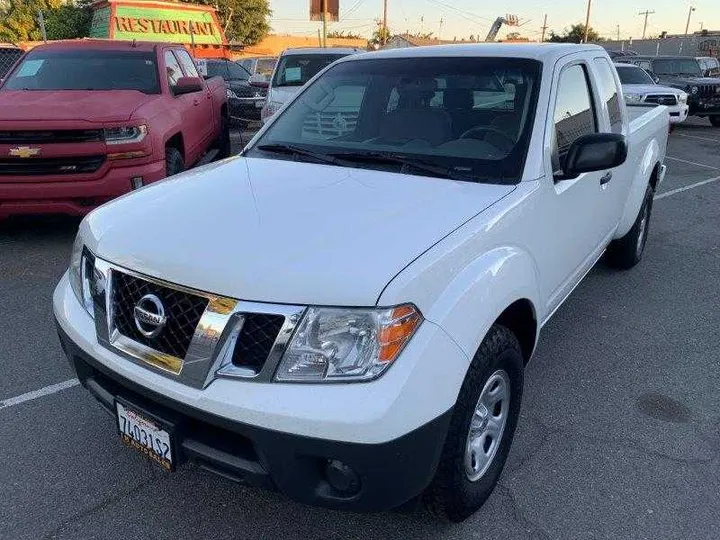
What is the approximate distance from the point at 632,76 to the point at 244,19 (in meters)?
38.0

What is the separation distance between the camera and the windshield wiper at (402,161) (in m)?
2.68

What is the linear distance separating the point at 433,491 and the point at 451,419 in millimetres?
359

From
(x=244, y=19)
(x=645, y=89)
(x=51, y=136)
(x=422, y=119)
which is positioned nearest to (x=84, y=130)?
(x=51, y=136)

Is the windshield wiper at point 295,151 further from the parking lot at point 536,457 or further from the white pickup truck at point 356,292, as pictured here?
the parking lot at point 536,457

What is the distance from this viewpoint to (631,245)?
501cm

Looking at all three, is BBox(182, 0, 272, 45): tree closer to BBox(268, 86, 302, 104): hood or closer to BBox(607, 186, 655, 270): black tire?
BBox(268, 86, 302, 104): hood

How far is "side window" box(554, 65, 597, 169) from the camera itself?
301 centimetres

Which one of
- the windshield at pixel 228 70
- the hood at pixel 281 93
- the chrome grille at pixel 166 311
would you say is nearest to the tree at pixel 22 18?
the windshield at pixel 228 70

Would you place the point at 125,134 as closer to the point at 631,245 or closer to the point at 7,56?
the point at 631,245

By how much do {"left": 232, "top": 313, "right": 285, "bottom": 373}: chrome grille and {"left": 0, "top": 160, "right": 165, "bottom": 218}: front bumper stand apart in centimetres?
400

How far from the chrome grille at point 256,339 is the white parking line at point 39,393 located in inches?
74.3

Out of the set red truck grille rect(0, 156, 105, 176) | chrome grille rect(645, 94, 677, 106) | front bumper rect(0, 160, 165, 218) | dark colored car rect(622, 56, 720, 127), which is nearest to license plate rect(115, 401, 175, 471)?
front bumper rect(0, 160, 165, 218)

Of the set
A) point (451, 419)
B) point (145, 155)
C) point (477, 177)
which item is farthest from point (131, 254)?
point (145, 155)

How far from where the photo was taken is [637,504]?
246cm
